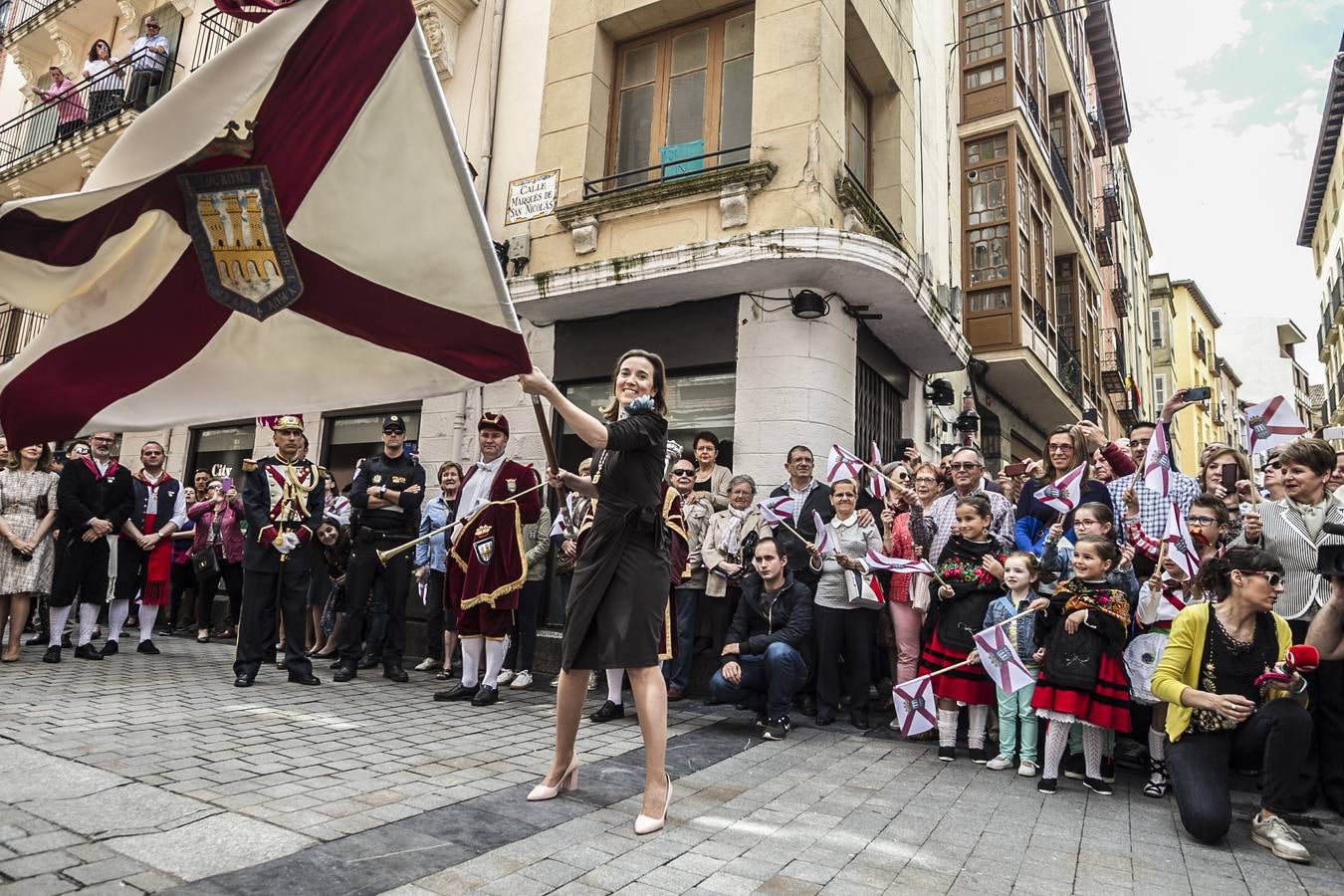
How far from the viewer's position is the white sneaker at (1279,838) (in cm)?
353

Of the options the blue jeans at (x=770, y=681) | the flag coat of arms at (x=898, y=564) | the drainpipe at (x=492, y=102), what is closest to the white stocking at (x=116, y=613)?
the blue jeans at (x=770, y=681)

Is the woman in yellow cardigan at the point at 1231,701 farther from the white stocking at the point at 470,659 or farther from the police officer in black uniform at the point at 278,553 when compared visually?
the police officer in black uniform at the point at 278,553

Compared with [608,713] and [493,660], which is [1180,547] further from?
[493,660]

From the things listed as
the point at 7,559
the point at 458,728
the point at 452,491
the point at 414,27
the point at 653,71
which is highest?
the point at 653,71

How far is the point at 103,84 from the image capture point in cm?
1636

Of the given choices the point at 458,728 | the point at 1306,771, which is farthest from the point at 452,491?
the point at 1306,771

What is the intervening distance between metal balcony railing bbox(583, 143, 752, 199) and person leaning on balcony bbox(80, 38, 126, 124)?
1152 cm

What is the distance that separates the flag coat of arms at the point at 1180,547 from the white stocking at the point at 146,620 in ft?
30.4

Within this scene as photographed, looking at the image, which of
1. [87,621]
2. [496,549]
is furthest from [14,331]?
[496,549]

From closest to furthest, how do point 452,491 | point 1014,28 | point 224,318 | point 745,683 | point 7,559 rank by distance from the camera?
point 224,318 → point 745,683 → point 7,559 → point 452,491 → point 1014,28

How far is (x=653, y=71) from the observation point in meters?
10.5

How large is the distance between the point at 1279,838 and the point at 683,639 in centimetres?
429

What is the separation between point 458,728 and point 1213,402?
51.6 metres

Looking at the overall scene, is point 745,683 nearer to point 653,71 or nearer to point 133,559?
point 133,559
